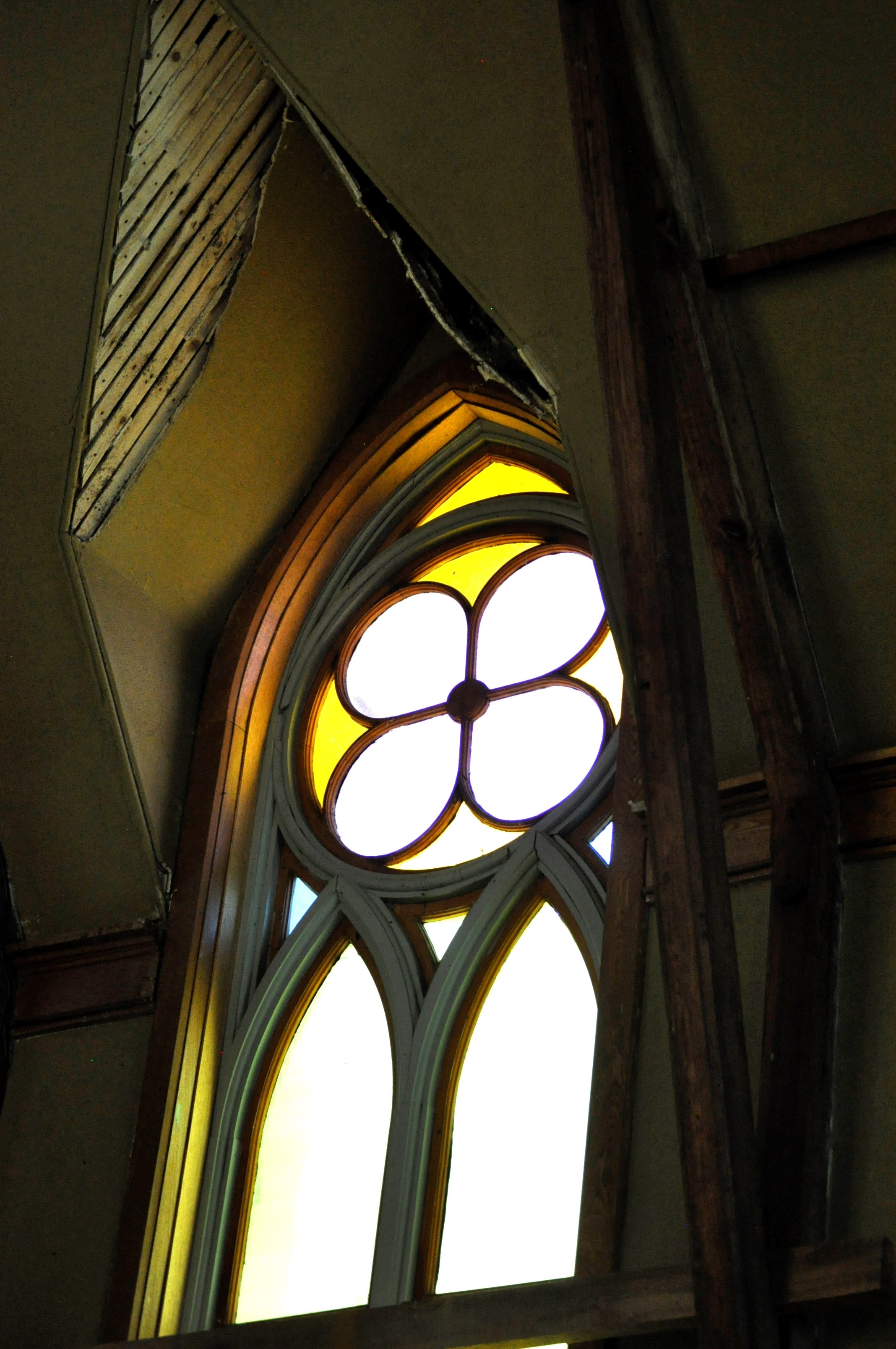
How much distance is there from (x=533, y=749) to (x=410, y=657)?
0.64 metres

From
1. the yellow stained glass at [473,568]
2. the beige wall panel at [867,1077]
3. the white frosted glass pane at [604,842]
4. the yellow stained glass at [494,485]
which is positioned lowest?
the beige wall panel at [867,1077]

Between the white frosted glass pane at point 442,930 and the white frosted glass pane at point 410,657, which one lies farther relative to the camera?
the white frosted glass pane at point 410,657

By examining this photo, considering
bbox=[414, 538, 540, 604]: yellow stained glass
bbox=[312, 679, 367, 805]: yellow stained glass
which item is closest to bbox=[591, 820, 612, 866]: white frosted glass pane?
bbox=[312, 679, 367, 805]: yellow stained glass

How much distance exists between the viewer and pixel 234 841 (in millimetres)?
4738

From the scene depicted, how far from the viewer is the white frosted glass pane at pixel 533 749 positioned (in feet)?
14.6

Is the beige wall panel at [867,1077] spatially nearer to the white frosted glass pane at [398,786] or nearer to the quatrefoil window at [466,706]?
the quatrefoil window at [466,706]

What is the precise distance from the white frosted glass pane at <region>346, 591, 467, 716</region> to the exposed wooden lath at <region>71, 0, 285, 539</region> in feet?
3.08

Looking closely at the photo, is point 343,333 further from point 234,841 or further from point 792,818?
point 792,818

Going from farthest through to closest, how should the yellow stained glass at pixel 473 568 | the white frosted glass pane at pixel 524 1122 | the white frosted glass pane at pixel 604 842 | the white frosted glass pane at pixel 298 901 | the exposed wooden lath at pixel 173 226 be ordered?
1. the yellow stained glass at pixel 473 568
2. the white frosted glass pane at pixel 298 901
3. the exposed wooden lath at pixel 173 226
4. the white frosted glass pane at pixel 604 842
5. the white frosted glass pane at pixel 524 1122

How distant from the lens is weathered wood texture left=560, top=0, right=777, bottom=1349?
9.35 ft

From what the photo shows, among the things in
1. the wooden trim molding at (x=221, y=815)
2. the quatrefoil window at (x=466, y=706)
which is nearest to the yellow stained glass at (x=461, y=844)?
the quatrefoil window at (x=466, y=706)

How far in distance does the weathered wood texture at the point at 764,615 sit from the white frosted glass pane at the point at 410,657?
1.51 meters

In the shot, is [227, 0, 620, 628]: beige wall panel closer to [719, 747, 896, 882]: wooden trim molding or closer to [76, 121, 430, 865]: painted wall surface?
[719, 747, 896, 882]: wooden trim molding

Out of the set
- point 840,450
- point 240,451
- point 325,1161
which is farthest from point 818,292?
point 325,1161
